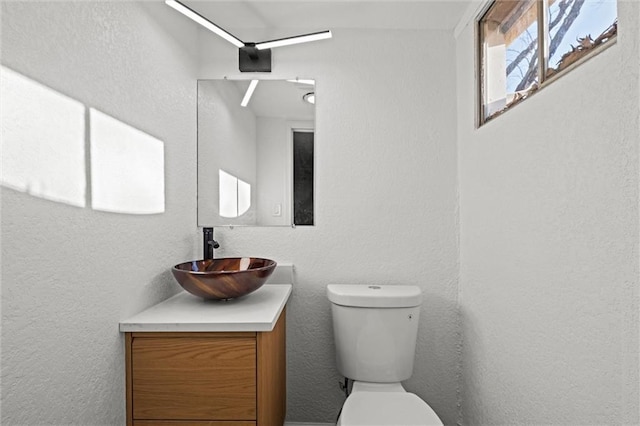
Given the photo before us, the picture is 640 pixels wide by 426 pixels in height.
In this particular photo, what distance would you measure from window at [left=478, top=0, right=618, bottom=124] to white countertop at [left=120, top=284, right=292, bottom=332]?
48.5 inches

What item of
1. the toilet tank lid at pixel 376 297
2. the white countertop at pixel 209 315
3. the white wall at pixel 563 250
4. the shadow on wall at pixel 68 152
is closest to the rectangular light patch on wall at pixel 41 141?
the shadow on wall at pixel 68 152

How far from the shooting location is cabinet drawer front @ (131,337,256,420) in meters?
1.23

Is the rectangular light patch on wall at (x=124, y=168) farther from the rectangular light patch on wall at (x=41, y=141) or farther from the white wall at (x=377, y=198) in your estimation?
the white wall at (x=377, y=198)

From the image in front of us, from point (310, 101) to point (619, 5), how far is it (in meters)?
1.32

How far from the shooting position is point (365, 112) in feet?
6.22

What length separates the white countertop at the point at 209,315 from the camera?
1.23 metres

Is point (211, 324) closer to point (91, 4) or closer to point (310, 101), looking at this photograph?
point (91, 4)

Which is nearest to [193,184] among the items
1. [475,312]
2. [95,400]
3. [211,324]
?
[211,324]

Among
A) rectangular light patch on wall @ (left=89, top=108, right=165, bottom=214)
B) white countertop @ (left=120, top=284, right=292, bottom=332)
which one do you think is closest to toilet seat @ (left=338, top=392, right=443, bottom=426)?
white countertop @ (left=120, top=284, right=292, bottom=332)

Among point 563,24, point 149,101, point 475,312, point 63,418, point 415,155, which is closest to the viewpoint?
point 63,418

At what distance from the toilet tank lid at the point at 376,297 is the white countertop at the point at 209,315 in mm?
264

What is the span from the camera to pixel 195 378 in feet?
4.05

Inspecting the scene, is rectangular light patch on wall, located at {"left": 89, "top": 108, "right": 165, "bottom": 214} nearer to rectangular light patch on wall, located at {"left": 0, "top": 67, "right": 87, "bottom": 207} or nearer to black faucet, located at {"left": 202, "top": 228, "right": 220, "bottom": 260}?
rectangular light patch on wall, located at {"left": 0, "top": 67, "right": 87, "bottom": 207}

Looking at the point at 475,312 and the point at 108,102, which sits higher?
the point at 108,102
